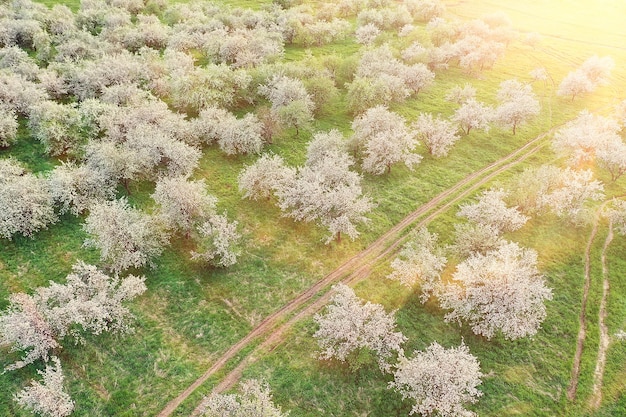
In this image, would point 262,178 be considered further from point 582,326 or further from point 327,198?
point 582,326

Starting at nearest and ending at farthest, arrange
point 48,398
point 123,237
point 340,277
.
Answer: point 48,398
point 123,237
point 340,277

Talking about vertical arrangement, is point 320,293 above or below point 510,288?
below

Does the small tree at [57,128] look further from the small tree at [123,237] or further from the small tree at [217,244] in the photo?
the small tree at [217,244]

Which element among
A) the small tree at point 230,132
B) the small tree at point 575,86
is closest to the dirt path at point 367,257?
the small tree at point 575,86

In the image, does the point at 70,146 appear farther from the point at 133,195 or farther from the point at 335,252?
the point at 335,252

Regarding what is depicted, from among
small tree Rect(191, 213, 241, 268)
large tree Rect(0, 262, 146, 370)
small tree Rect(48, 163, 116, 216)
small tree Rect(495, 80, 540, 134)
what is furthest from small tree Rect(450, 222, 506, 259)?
small tree Rect(48, 163, 116, 216)

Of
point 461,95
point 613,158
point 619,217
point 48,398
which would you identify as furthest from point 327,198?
point 461,95

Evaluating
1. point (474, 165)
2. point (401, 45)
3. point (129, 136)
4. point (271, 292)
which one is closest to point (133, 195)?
point (129, 136)
